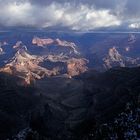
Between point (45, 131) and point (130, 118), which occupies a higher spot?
point (130, 118)

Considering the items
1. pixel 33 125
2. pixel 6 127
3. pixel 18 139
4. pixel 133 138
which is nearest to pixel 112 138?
pixel 133 138

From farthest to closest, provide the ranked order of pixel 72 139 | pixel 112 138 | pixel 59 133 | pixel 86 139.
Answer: pixel 59 133 < pixel 72 139 < pixel 86 139 < pixel 112 138

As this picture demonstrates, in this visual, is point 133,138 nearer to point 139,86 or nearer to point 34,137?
point 34,137

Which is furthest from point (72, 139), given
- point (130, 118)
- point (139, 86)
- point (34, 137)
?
point (139, 86)

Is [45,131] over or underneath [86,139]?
underneath

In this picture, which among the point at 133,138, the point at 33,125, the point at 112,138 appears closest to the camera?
the point at 133,138

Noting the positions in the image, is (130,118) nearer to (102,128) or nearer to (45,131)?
(102,128)

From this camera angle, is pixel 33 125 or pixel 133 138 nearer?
pixel 133 138

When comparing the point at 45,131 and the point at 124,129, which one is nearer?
the point at 124,129

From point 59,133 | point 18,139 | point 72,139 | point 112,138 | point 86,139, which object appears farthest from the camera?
point 59,133
